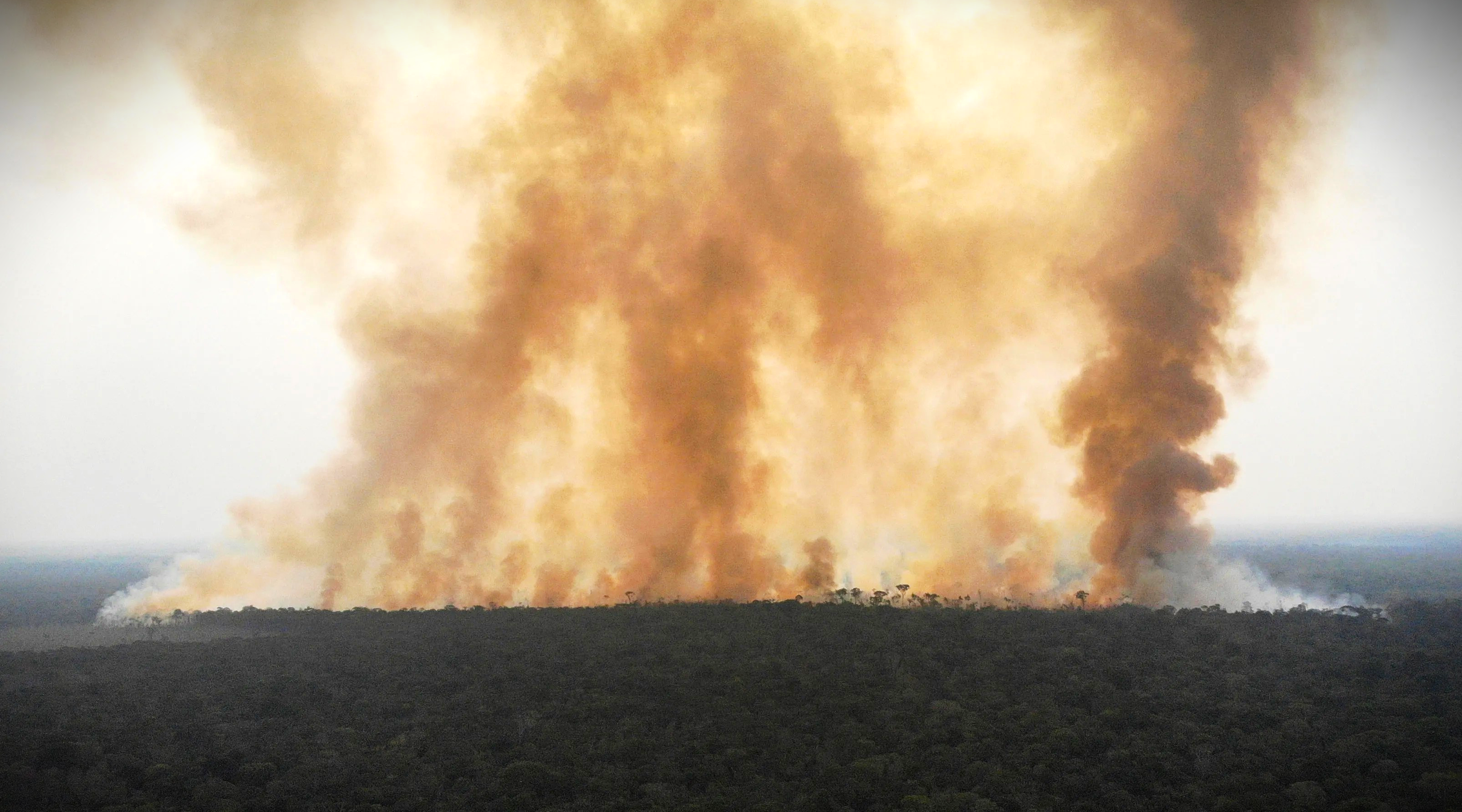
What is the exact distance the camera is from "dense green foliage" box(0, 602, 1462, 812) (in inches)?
1053

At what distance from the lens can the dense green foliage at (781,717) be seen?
26.7 metres

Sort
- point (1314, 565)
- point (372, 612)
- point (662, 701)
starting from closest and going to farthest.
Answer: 1. point (662, 701)
2. point (372, 612)
3. point (1314, 565)

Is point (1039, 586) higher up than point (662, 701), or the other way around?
point (1039, 586)

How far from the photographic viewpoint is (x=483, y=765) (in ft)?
95.5

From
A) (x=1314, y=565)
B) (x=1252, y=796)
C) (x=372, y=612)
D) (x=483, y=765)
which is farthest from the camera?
(x=1314, y=565)

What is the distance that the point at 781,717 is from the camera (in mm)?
32469

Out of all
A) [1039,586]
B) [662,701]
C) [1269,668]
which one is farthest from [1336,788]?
[1039,586]

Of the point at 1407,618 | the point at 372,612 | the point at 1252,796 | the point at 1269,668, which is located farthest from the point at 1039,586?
the point at 372,612

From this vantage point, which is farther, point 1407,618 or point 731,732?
point 1407,618

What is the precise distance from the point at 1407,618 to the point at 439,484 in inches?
2148

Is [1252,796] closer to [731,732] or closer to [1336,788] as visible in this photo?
[1336,788]

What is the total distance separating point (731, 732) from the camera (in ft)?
103

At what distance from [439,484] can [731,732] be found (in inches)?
1596

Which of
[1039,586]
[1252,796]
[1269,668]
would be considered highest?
[1039,586]
